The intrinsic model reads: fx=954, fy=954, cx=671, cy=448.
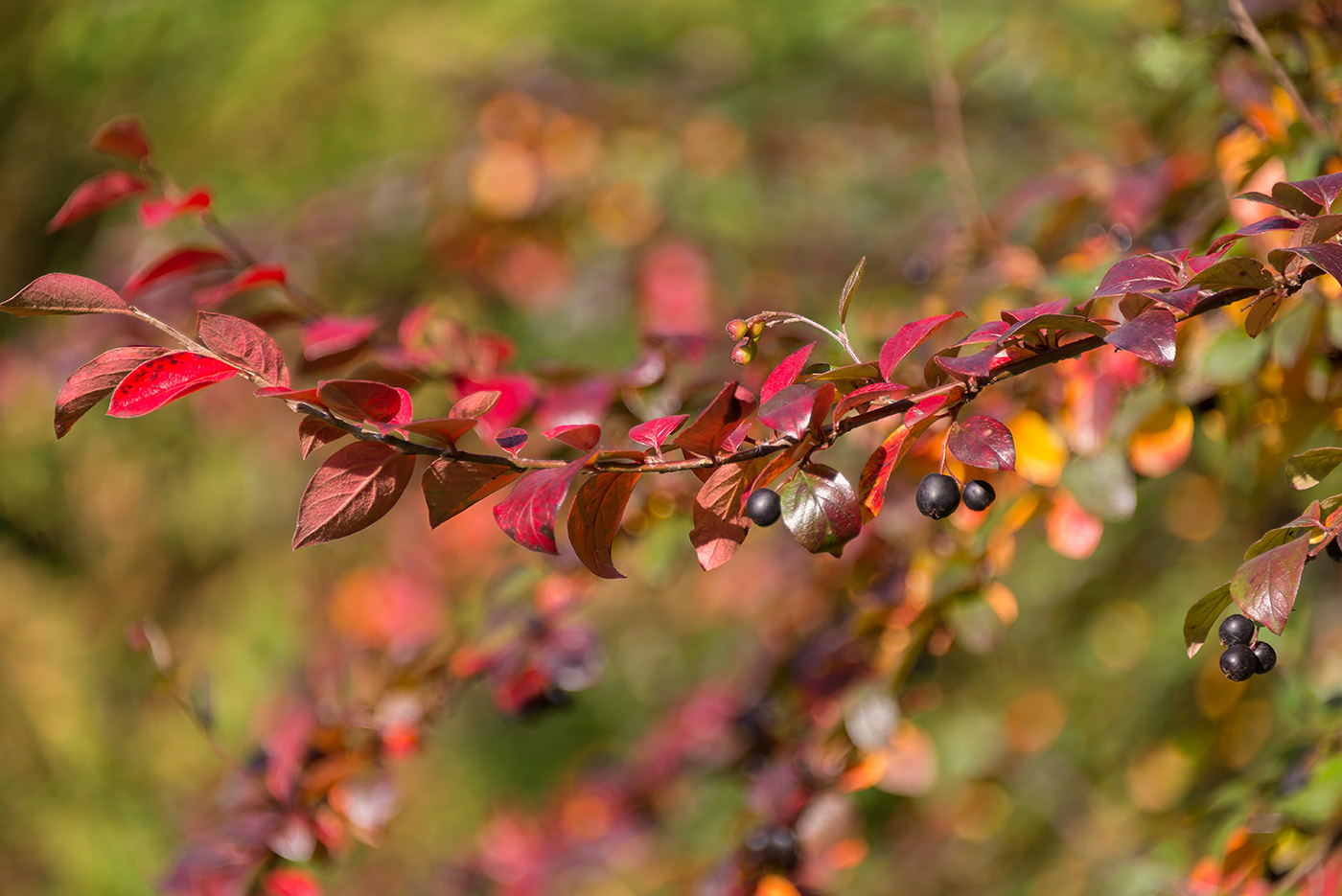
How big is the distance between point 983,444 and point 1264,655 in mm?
142

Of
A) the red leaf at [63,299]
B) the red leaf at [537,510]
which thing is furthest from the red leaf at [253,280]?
the red leaf at [537,510]

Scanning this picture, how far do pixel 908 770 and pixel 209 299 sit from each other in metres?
0.66

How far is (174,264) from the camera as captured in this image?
0.65 meters

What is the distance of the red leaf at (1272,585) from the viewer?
0.36 meters

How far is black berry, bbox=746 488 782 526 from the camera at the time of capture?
403 millimetres

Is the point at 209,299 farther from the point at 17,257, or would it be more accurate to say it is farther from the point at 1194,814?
the point at 17,257

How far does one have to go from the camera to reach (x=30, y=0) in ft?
8.00

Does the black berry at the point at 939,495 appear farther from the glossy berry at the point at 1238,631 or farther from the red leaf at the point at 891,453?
the glossy berry at the point at 1238,631

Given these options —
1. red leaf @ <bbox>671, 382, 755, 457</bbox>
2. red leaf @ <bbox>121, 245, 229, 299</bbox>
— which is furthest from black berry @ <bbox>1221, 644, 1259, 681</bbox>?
red leaf @ <bbox>121, 245, 229, 299</bbox>

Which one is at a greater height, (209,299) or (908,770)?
(209,299)

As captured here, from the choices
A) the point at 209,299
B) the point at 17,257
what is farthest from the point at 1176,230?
the point at 17,257

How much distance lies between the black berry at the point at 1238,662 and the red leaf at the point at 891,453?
151 mm

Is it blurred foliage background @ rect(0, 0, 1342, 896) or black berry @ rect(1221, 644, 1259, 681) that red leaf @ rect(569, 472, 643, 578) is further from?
blurred foliage background @ rect(0, 0, 1342, 896)

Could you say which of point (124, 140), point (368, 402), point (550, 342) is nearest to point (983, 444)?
point (368, 402)
